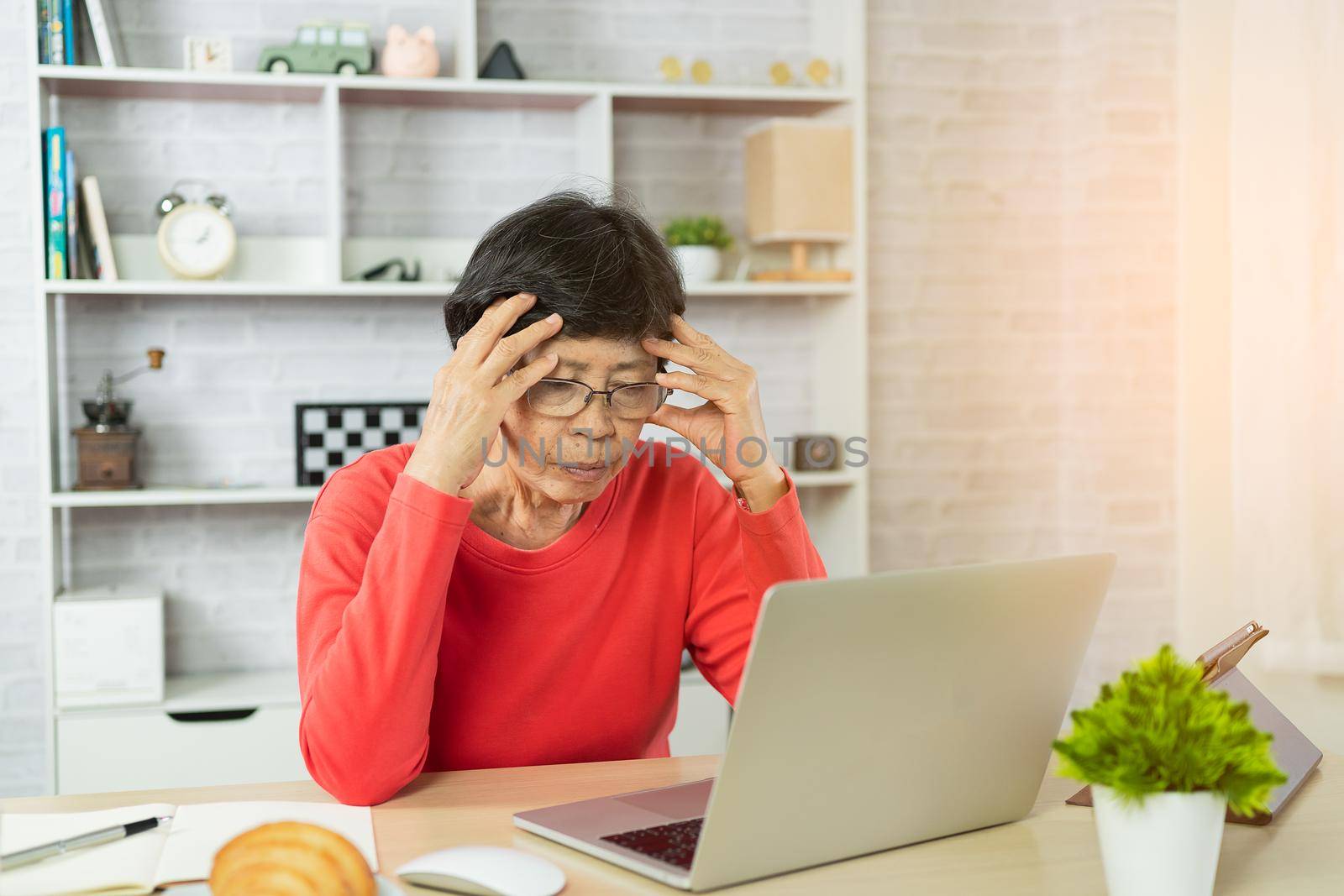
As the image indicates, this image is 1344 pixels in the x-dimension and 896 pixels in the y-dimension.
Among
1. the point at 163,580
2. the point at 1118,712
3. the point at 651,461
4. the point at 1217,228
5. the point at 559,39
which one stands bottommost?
the point at 163,580

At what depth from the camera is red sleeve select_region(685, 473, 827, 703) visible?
1537mm

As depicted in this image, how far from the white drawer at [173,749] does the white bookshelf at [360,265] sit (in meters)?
0.03

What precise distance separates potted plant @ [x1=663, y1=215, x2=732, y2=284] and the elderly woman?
1242 mm

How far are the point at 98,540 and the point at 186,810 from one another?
1.86 meters

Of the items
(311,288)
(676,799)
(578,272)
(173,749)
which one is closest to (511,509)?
(578,272)

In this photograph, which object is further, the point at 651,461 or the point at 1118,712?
the point at 651,461

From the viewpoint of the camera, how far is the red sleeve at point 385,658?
120 centimetres

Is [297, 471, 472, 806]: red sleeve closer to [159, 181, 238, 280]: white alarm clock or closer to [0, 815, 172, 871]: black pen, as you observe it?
[0, 815, 172, 871]: black pen

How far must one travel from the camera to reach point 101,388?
2744 millimetres

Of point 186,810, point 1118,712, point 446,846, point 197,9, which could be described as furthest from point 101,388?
point 1118,712

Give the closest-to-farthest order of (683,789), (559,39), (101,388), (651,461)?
(683,789) → (651,461) → (101,388) → (559,39)

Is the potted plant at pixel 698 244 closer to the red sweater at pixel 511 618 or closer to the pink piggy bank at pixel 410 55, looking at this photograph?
the pink piggy bank at pixel 410 55

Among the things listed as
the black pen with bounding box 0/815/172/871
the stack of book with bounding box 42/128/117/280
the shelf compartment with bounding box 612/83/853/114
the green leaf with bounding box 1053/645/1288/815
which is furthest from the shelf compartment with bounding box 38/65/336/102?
the green leaf with bounding box 1053/645/1288/815

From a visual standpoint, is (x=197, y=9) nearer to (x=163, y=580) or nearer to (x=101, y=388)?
(x=101, y=388)
